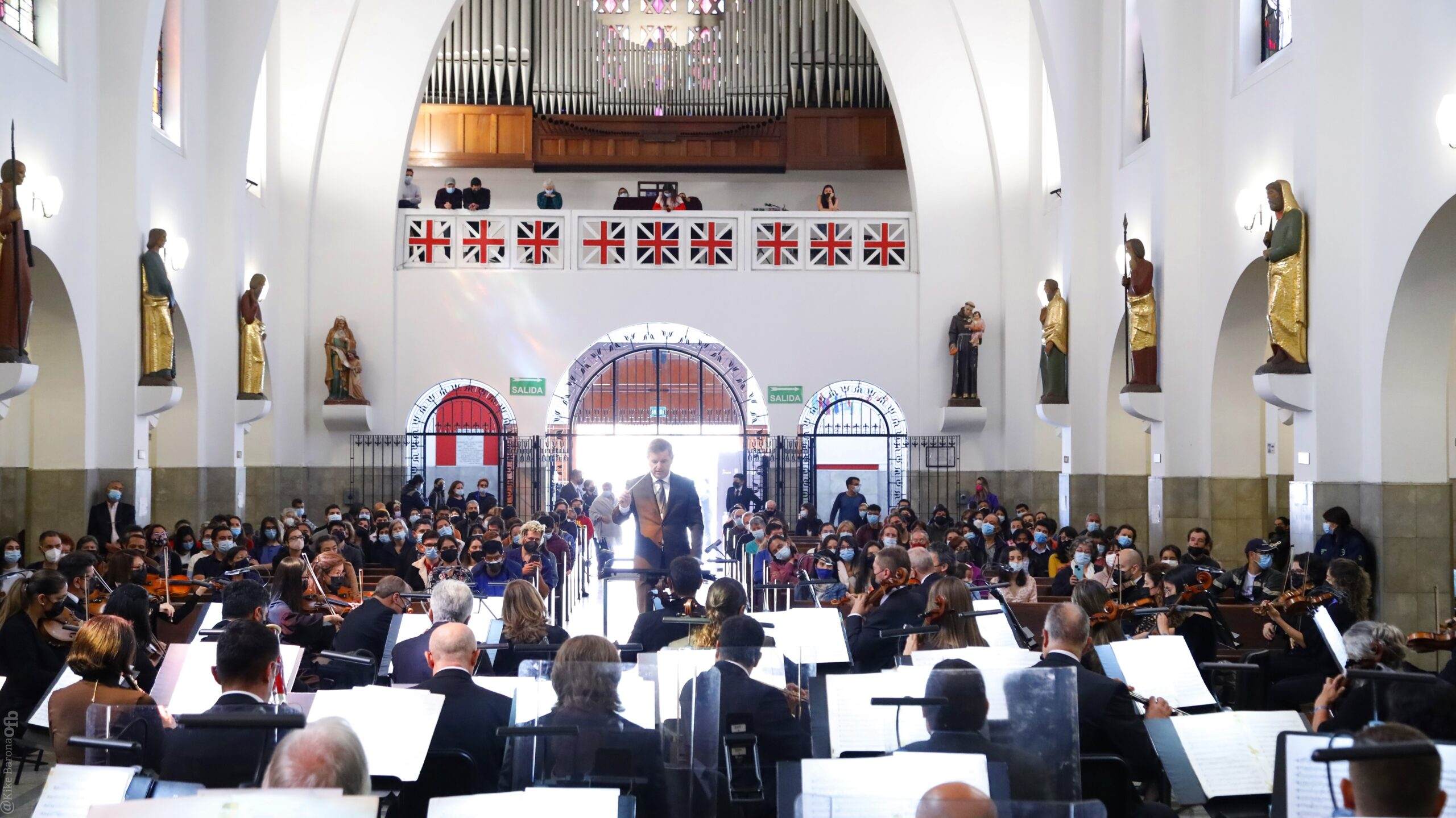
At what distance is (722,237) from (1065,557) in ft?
28.9

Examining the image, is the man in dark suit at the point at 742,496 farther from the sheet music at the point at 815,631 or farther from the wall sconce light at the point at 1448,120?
the sheet music at the point at 815,631

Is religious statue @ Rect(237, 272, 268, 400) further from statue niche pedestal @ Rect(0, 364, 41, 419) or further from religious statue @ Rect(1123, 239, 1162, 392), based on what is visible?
religious statue @ Rect(1123, 239, 1162, 392)

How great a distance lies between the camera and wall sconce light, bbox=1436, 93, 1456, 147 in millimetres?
8680

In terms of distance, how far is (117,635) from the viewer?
501 cm

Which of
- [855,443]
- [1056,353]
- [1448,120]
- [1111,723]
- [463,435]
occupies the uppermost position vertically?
[1448,120]

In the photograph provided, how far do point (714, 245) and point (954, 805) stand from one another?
17894 mm

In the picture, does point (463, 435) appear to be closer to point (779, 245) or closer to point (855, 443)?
point (779, 245)

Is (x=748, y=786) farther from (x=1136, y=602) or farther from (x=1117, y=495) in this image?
(x=1117, y=495)

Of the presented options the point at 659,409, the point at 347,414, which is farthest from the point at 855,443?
the point at 347,414

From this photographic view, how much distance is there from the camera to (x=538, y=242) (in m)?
20.2

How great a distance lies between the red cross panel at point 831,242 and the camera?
20516mm

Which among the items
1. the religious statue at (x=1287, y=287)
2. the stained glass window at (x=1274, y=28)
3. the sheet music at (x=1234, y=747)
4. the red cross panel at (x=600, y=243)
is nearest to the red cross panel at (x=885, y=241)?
the red cross panel at (x=600, y=243)

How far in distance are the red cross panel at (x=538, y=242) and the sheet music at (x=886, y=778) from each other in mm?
17197

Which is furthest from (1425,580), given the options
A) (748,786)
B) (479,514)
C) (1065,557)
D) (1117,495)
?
(479,514)
